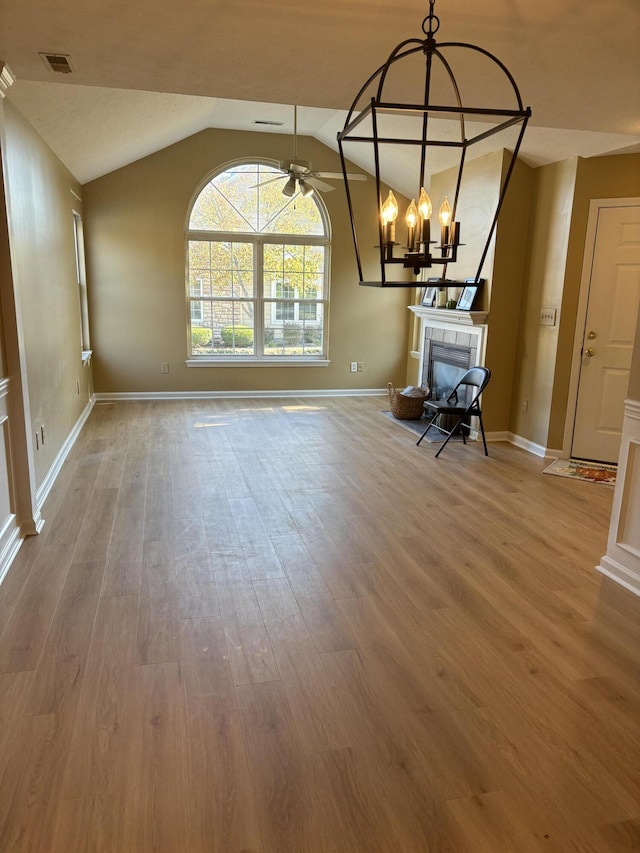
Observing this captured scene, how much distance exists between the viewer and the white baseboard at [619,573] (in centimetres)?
302

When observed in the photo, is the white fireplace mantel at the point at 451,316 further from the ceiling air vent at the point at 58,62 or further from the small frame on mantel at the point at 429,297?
the ceiling air vent at the point at 58,62

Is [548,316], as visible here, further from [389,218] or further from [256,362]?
[389,218]

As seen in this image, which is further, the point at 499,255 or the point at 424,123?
the point at 499,255

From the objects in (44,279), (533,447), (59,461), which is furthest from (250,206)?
(533,447)

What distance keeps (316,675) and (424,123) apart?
6.15 feet

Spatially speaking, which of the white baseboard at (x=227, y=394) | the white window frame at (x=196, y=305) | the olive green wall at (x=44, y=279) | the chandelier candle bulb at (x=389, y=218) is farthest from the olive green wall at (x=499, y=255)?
the chandelier candle bulb at (x=389, y=218)

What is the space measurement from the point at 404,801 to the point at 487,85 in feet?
10.3

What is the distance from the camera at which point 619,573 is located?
312cm

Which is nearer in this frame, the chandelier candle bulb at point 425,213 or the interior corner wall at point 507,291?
the chandelier candle bulb at point 425,213

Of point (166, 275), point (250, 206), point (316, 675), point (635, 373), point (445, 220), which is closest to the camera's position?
point (445, 220)

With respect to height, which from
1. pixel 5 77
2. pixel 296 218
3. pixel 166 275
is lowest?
pixel 166 275

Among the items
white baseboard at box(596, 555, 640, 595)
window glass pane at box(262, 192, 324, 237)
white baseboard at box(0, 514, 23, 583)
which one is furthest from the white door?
white baseboard at box(0, 514, 23, 583)

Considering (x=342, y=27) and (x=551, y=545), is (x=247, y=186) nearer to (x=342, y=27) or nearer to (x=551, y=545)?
(x=342, y=27)

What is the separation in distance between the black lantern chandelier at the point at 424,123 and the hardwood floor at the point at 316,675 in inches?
57.3
